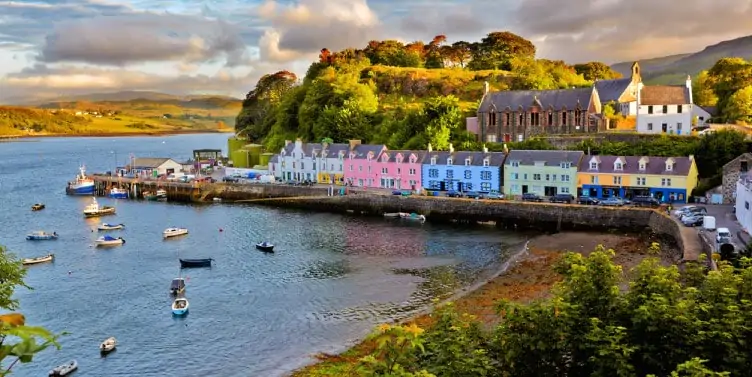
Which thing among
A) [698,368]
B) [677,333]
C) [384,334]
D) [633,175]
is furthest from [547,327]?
[633,175]

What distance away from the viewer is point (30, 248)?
4878 centimetres

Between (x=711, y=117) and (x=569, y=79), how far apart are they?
40644mm

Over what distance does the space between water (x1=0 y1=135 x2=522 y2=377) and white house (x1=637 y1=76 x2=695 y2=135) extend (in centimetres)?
2726

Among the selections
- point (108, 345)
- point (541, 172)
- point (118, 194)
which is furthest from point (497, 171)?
point (118, 194)

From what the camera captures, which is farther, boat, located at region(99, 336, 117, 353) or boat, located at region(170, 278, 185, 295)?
boat, located at region(170, 278, 185, 295)

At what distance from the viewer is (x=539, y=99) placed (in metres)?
74.1

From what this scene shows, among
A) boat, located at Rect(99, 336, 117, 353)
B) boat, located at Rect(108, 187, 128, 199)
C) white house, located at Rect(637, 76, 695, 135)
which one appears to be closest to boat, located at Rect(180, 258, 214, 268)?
boat, located at Rect(99, 336, 117, 353)

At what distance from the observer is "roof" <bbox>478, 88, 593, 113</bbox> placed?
71375mm

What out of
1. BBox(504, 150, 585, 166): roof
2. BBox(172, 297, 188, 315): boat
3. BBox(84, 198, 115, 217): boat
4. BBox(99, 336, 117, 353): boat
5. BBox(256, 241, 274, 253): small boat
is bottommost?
BBox(99, 336, 117, 353): boat

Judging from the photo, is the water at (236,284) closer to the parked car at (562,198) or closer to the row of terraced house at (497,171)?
the parked car at (562,198)

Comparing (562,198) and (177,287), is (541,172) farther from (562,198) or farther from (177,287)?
(177,287)

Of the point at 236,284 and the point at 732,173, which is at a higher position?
the point at 732,173

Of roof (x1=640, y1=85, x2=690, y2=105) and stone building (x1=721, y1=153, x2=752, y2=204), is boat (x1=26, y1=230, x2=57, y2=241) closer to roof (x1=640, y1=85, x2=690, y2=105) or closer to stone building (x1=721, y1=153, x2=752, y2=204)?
stone building (x1=721, y1=153, x2=752, y2=204)

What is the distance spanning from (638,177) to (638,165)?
1126mm
